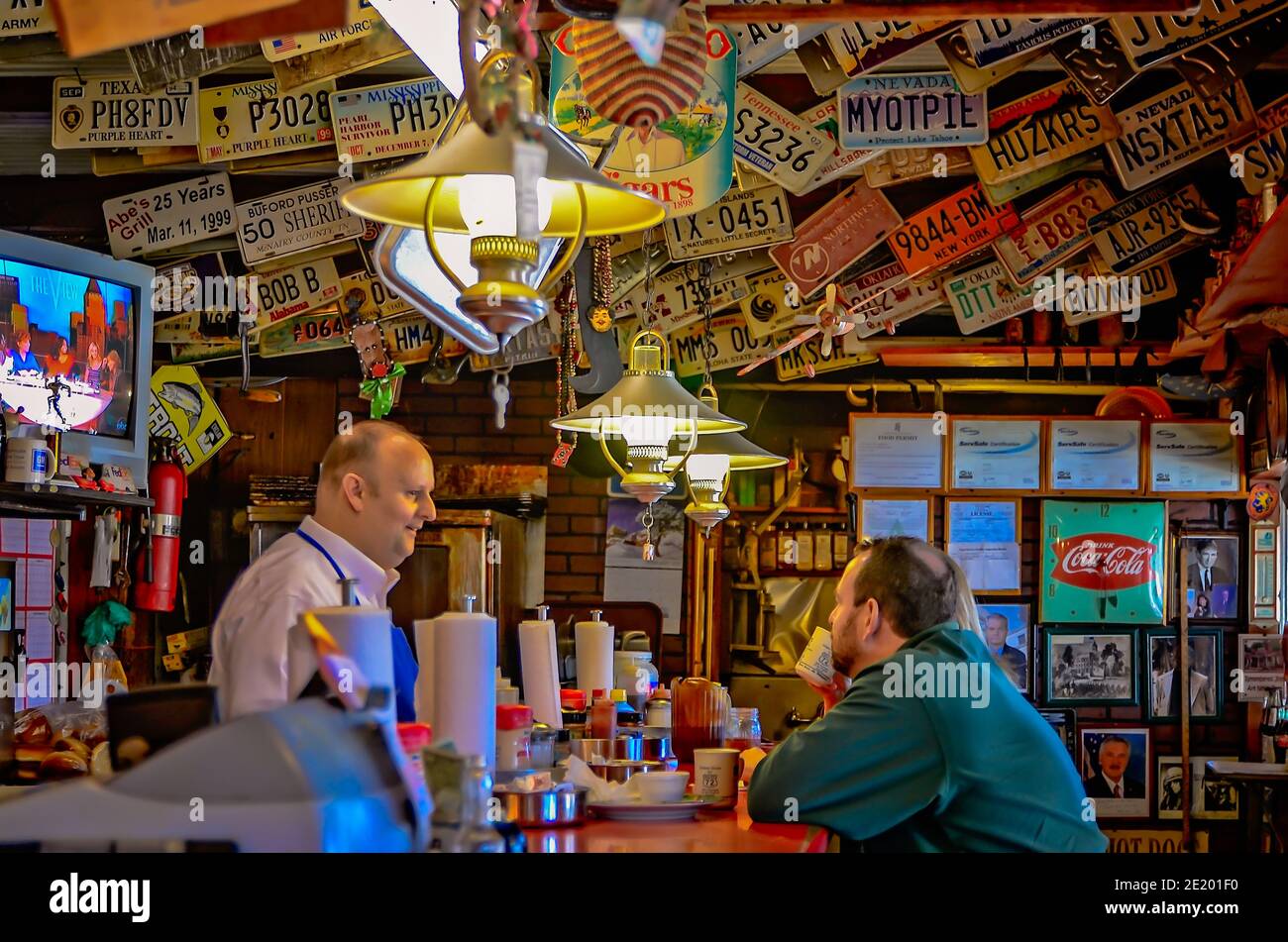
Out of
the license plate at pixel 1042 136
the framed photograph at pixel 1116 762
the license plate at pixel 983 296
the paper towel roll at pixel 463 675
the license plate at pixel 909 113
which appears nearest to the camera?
the paper towel roll at pixel 463 675

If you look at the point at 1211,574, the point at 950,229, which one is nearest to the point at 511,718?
the point at 950,229

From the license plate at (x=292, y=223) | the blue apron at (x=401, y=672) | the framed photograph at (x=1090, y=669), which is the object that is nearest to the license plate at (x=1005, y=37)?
the blue apron at (x=401, y=672)

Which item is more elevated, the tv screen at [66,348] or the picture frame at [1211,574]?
the tv screen at [66,348]

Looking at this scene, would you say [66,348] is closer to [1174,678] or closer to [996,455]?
[996,455]

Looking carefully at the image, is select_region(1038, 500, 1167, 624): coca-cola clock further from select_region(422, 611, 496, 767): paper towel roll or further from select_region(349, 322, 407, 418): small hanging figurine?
select_region(422, 611, 496, 767): paper towel roll

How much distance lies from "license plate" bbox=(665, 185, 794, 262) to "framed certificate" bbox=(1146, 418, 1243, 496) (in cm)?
295

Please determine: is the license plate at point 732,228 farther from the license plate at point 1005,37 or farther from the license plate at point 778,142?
the license plate at point 1005,37

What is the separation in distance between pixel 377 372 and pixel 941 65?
11.1 ft

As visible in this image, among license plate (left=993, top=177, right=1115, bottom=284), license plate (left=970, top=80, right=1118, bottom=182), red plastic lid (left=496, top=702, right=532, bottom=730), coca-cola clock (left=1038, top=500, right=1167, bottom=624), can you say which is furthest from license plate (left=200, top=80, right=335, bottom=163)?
coca-cola clock (left=1038, top=500, right=1167, bottom=624)

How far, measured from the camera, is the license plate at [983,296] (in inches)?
285

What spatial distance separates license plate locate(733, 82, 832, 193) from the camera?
5396 mm

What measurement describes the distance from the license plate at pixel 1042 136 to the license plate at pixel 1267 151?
518mm

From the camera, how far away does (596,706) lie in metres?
4.10

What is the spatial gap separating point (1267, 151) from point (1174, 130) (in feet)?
1.17
